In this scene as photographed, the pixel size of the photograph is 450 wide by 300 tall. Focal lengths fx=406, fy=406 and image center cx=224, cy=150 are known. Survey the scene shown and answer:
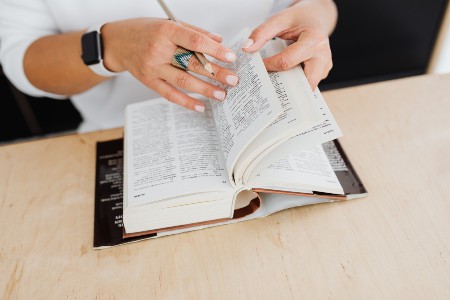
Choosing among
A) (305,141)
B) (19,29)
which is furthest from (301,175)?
(19,29)

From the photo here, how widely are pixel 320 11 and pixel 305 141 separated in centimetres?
38

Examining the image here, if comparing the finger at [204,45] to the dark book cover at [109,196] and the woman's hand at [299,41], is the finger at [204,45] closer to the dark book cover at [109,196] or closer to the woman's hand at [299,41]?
the woman's hand at [299,41]

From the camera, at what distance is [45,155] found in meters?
0.84

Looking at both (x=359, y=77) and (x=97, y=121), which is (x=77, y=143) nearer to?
(x=97, y=121)

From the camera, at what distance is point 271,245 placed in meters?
0.65

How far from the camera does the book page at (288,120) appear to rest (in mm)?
577

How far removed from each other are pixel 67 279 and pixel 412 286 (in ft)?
1.68

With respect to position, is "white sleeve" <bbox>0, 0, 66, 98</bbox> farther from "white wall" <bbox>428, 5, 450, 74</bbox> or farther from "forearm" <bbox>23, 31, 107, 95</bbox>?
"white wall" <bbox>428, 5, 450, 74</bbox>

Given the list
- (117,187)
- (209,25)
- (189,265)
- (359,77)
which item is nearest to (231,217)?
(189,265)

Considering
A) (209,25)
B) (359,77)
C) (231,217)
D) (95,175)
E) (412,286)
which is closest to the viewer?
(412,286)

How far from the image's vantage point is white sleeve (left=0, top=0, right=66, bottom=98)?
923 mm

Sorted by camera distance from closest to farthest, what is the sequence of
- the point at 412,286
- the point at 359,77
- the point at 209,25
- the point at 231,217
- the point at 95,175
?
the point at 412,286, the point at 231,217, the point at 95,175, the point at 209,25, the point at 359,77

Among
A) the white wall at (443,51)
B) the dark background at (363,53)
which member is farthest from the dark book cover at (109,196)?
the white wall at (443,51)

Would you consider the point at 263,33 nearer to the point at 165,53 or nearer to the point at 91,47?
the point at 165,53
